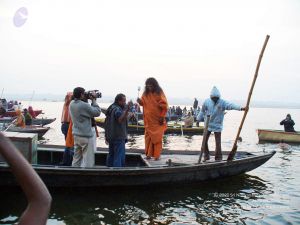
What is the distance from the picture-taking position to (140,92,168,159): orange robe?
7.97 meters

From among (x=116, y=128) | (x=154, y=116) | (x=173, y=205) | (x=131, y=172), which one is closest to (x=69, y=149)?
(x=116, y=128)

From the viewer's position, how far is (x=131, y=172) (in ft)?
22.7

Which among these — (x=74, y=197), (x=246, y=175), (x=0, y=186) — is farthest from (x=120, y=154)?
(x=246, y=175)

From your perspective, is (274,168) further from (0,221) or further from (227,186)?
(0,221)

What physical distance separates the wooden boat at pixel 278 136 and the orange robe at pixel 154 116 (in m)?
12.9

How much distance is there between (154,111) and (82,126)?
1.96 m

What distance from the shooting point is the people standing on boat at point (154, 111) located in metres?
7.93

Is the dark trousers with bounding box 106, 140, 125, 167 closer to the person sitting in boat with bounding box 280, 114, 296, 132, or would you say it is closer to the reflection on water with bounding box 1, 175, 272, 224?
the reflection on water with bounding box 1, 175, 272, 224

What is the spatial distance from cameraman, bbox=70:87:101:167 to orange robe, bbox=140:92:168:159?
5.33 feet

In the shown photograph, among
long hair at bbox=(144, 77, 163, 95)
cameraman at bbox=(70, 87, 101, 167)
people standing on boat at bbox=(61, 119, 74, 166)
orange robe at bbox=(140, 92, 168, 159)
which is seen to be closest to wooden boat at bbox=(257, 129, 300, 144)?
orange robe at bbox=(140, 92, 168, 159)

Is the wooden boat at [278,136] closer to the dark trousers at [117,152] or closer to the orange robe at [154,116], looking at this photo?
the orange robe at [154,116]

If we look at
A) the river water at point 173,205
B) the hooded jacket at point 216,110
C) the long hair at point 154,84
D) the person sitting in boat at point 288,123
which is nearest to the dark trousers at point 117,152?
the river water at point 173,205

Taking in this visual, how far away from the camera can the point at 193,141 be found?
21.3 metres

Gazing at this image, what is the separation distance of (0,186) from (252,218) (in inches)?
187
